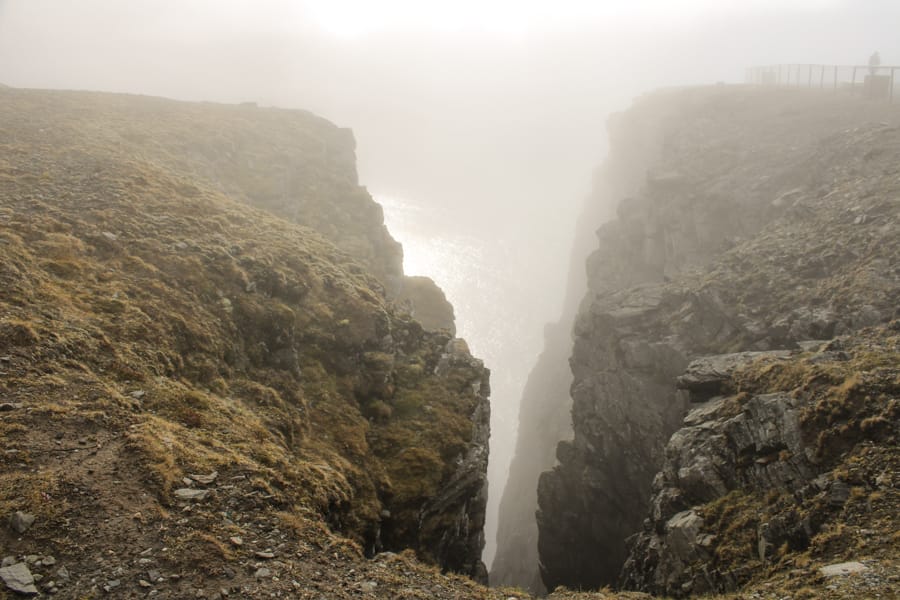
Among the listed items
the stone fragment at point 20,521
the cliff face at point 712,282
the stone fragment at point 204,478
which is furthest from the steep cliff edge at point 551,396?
the stone fragment at point 20,521

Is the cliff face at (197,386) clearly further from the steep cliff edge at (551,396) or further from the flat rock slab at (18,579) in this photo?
the steep cliff edge at (551,396)

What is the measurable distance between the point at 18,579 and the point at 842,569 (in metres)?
21.2

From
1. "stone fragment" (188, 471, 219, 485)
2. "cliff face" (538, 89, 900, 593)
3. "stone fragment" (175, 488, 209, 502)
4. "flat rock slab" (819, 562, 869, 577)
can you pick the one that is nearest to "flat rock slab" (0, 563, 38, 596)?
"stone fragment" (175, 488, 209, 502)

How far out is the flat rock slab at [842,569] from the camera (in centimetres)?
1584

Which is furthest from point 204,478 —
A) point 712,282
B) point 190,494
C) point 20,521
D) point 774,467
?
point 712,282

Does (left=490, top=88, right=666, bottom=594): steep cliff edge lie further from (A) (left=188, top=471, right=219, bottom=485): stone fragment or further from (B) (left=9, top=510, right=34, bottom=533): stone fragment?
(B) (left=9, top=510, right=34, bottom=533): stone fragment

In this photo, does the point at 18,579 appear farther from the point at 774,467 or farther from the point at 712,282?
the point at 712,282

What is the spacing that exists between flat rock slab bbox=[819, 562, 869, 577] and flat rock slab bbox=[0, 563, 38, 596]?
20.5m

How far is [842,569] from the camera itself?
637 inches

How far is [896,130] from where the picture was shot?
4697cm

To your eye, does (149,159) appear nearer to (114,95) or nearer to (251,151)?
(251,151)

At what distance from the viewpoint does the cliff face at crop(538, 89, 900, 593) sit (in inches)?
1422

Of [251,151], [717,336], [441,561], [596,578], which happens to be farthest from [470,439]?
[251,151]

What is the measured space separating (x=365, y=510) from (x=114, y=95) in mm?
63673
